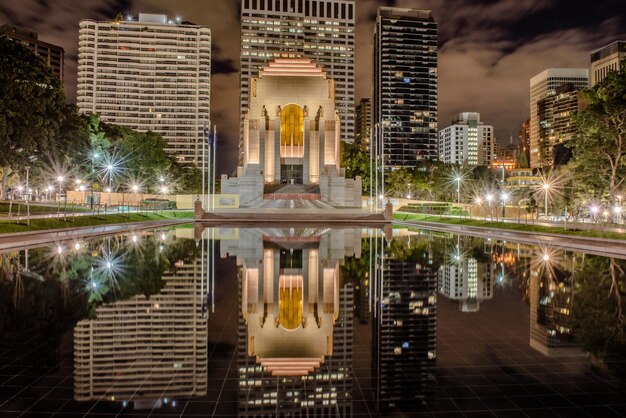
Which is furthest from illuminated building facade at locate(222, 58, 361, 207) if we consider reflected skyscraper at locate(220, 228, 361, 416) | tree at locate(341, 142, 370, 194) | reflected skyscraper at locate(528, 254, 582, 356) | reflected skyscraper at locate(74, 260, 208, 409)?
reflected skyscraper at locate(74, 260, 208, 409)

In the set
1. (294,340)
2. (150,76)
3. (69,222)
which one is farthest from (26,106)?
(150,76)

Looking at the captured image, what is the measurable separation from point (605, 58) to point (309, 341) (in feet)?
705

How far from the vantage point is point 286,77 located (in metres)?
69.4

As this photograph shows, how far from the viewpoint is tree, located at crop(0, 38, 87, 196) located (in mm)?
36125

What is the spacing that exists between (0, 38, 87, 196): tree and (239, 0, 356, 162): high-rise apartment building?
116436 millimetres

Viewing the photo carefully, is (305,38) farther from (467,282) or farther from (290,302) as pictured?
(290,302)

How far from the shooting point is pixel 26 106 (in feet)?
123

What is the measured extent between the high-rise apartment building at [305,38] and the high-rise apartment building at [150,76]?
15.9m

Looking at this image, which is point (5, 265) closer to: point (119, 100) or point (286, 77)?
point (286, 77)

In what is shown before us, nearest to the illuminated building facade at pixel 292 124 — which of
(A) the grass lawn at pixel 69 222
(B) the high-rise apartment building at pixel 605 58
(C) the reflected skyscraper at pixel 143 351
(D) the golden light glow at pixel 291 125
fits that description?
(D) the golden light glow at pixel 291 125

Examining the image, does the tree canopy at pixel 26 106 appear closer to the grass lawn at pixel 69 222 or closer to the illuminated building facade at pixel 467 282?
the grass lawn at pixel 69 222

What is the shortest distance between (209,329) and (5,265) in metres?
11.1

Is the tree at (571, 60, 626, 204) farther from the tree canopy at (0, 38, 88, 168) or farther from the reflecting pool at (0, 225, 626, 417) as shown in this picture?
the tree canopy at (0, 38, 88, 168)

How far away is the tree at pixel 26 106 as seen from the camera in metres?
36.1
